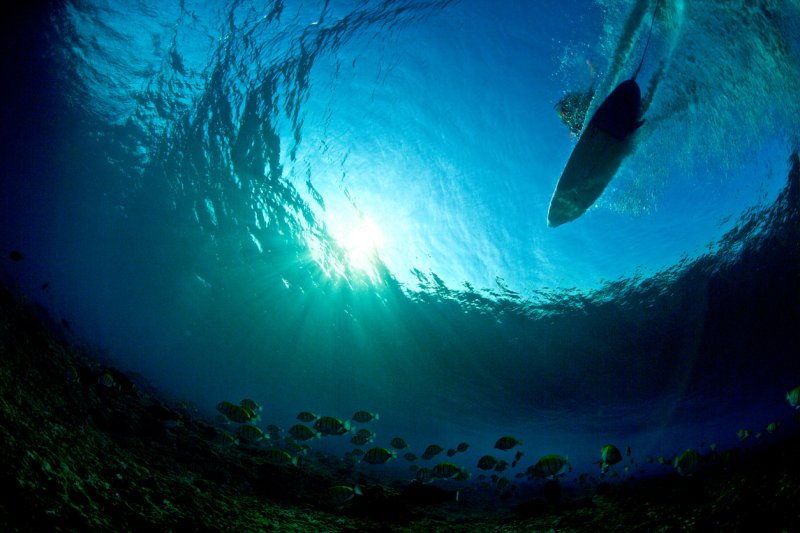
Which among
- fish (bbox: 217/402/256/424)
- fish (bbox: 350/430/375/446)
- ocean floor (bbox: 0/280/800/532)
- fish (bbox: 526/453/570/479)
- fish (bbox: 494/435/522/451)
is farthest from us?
fish (bbox: 350/430/375/446)

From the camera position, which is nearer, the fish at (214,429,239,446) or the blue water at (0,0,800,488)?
the blue water at (0,0,800,488)

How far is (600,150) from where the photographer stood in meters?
7.98

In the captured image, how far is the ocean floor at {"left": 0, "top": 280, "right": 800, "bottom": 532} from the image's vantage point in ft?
10.7

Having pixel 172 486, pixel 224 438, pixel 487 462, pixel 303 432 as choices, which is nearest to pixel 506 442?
pixel 487 462

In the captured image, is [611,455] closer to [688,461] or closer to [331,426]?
[688,461]

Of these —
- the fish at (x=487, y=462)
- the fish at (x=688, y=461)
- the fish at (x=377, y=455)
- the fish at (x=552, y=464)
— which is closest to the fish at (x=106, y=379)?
the fish at (x=377, y=455)

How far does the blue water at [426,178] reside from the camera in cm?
875

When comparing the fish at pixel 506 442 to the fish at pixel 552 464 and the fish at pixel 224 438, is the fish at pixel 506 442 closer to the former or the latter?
the fish at pixel 552 464

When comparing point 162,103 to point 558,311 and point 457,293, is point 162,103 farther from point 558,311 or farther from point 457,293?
point 558,311

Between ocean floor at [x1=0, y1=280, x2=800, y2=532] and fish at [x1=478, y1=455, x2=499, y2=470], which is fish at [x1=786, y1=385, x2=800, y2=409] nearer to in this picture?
ocean floor at [x1=0, y1=280, x2=800, y2=532]

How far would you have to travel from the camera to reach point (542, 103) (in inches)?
391

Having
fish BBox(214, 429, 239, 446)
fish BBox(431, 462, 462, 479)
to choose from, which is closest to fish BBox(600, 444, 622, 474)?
fish BBox(431, 462, 462, 479)

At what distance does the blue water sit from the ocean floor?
7942 millimetres

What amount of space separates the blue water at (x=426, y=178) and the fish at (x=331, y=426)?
9.45 metres
